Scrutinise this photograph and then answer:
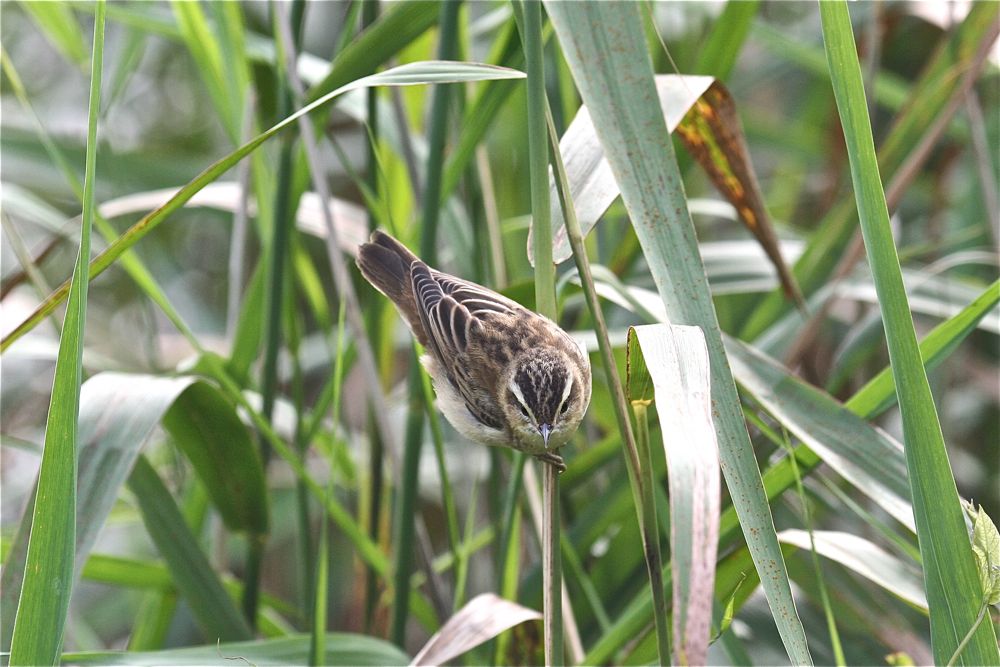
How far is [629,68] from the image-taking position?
0.89m

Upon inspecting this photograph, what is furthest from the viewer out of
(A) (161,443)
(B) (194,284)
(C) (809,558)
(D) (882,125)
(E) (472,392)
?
(B) (194,284)

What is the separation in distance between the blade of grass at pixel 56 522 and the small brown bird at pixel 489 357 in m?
0.46

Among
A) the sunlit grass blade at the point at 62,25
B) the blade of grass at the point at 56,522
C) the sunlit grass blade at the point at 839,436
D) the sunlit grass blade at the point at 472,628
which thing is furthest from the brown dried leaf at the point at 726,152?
the sunlit grass blade at the point at 62,25

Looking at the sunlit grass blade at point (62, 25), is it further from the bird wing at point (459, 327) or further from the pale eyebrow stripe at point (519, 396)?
the pale eyebrow stripe at point (519, 396)

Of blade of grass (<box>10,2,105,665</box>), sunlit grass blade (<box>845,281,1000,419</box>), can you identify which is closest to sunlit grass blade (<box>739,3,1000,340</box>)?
sunlit grass blade (<box>845,281,1000,419</box>)

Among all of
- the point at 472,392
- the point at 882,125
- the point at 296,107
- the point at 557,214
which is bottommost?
the point at 472,392

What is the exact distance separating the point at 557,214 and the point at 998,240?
1.25 metres

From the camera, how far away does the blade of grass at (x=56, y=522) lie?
83cm

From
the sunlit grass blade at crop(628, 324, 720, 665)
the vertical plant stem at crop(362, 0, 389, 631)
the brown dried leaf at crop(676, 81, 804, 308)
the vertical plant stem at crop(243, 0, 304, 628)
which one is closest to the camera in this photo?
the sunlit grass blade at crop(628, 324, 720, 665)

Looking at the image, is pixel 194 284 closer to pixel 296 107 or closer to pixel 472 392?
pixel 296 107

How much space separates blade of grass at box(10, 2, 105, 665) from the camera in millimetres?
832

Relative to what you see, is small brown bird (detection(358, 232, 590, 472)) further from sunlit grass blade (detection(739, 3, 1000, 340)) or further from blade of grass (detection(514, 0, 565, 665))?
sunlit grass blade (detection(739, 3, 1000, 340))

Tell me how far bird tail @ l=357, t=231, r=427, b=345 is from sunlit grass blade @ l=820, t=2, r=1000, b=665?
24.9 inches

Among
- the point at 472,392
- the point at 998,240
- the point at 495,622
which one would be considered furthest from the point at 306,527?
the point at 998,240
